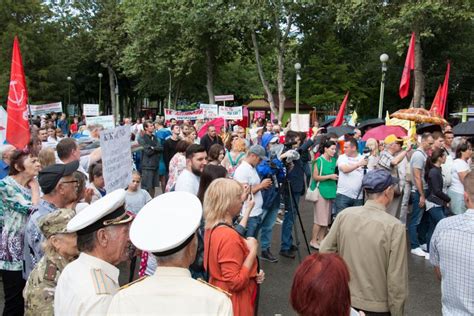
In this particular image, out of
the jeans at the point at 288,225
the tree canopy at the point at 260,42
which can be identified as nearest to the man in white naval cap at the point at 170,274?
the jeans at the point at 288,225

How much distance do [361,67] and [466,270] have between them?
115 feet

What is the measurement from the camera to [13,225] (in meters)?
3.90

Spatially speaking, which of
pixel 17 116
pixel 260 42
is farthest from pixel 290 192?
pixel 260 42

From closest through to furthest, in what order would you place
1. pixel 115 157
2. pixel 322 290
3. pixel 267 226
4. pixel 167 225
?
1. pixel 167 225
2. pixel 322 290
3. pixel 115 157
4. pixel 267 226

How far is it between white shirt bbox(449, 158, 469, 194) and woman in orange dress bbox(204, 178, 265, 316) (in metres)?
4.52

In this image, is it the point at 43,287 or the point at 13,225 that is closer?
the point at 43,287

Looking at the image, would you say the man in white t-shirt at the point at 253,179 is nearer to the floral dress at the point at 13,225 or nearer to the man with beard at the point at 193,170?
the man with beard at the point at 193,170

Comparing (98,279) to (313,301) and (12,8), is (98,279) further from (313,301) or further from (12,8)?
(12,8)

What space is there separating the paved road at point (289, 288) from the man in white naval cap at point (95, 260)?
3.24 meters

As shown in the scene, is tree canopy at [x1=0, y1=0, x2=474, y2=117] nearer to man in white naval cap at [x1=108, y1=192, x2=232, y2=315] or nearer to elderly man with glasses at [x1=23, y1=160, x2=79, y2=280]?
elderly man with glasses at [x1=23, y1=160, x2=79, y2=280]

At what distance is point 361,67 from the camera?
118 feet

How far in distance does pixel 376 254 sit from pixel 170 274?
1.92 m

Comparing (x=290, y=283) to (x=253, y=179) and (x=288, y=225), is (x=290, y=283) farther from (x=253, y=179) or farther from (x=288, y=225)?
Answer: (x=253, y=179)

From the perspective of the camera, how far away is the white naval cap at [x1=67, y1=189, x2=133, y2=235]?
219 centimetres
